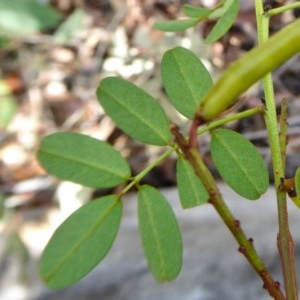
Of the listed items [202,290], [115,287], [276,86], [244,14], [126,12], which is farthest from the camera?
[126,12]

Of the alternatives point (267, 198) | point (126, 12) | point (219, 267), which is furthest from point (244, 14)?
point (219, 267)

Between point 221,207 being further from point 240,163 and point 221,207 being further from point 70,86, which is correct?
point 70,86

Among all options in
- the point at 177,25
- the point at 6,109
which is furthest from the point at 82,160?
the point at 6,109

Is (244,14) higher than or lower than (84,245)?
lower

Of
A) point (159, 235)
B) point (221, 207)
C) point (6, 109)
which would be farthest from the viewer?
point (6, 109)

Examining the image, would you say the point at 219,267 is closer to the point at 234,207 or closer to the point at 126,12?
the point at 234,207

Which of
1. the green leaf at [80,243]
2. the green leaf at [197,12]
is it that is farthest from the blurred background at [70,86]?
the green leaf at [80,243]

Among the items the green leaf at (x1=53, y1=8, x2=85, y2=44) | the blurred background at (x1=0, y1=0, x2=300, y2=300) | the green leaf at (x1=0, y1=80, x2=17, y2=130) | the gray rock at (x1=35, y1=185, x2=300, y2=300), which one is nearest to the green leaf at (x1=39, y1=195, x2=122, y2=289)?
the gray rock at (x1=35, y1=185, x2=300, y2=300)
